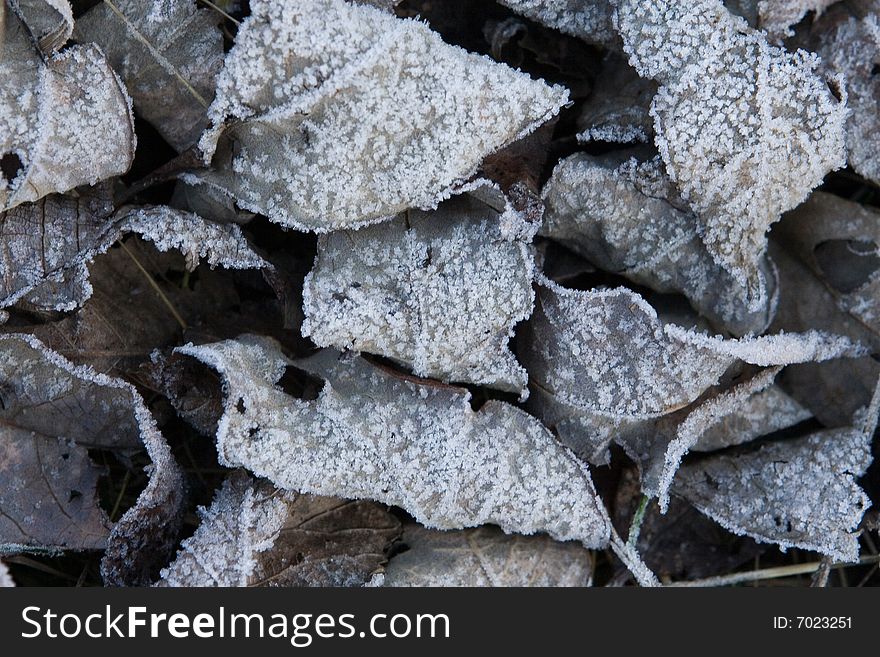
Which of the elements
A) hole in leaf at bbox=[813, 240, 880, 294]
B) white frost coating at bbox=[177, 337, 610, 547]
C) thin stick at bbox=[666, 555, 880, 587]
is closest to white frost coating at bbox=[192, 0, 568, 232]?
white frost coating at bbox=[177, 337, 610, 547]

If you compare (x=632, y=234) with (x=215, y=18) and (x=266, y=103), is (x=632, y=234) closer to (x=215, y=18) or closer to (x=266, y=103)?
(x=266, y=103)

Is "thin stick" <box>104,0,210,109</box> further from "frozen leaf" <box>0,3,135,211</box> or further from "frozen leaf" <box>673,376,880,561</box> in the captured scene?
"frozen leaf" <box>673,376,880,561</box>

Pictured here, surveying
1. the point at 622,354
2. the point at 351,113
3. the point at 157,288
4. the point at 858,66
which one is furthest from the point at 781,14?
the point at 157,288

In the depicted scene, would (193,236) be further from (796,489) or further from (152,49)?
(796,489)

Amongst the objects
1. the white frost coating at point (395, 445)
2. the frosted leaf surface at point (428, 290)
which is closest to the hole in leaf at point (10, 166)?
the white frost coating at point (395, 445)

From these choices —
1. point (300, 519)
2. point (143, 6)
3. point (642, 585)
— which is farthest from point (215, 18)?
point (642, 585)
